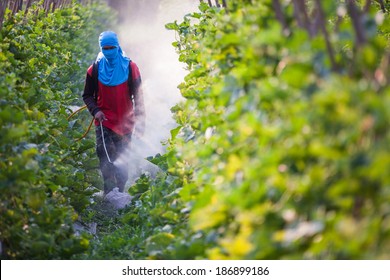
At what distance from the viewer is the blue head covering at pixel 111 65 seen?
8969 millimetres

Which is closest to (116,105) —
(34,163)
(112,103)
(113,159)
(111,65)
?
(112,103)

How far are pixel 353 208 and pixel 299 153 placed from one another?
25 centimetres

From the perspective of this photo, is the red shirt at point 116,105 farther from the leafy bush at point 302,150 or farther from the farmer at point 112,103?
the leafy bush at point 302,150

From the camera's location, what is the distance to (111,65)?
29.5ft

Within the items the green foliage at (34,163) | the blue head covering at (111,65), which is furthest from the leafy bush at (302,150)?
the blue head covering at (111,65)

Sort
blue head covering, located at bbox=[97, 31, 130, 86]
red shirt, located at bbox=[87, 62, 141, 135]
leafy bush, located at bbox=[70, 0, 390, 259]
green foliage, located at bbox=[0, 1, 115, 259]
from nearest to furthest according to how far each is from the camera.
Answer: leafy bush, located at bbox=[70, 0, 390, 259] → green foliage, located at bbox=[0, 1, 115, 259] → blue head covering, located at bbox=[97, 31, 130, 86] → red shirt, located at bbox=[87, 62, 141, 135]

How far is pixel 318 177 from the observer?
118 inches

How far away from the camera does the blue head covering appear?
897 cm

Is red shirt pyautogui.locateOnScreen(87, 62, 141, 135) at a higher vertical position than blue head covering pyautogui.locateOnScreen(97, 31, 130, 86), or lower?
lower

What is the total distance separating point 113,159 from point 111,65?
92 cm

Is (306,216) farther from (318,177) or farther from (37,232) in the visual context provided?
(37,232)

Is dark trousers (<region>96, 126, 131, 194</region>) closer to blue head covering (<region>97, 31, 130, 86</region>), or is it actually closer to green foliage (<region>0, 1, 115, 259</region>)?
green foliage (<region>0, 1, 115, 259</region>)

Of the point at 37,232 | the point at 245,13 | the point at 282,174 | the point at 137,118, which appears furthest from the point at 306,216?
the point at 137,118

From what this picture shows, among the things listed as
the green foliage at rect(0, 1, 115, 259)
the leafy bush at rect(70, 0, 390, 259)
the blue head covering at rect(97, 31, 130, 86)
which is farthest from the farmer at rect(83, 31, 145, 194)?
the leafy bush at rect(70, 0, 390, 259)
